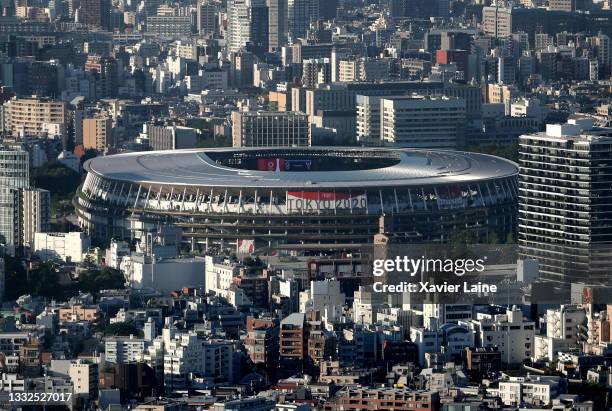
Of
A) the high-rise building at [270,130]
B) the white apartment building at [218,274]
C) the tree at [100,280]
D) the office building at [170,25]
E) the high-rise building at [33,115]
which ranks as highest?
the white apartment building at [218,274]

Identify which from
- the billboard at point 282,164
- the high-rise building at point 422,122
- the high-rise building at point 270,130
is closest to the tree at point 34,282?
the billboard at point 282,164

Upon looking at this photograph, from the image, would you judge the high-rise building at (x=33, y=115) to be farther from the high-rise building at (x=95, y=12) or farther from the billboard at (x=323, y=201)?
the high-rise building at (x=95, y=12)

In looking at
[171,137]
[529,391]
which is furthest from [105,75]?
[529,391]

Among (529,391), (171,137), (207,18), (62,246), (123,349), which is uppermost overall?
(529,391)

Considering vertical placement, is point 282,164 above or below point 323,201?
below

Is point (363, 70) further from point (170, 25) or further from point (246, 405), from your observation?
point (246, 405)

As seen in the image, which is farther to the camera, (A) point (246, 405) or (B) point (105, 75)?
(B) point (105, 75)

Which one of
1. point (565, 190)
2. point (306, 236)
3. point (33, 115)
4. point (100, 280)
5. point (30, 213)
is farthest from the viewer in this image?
point (33, 115)
